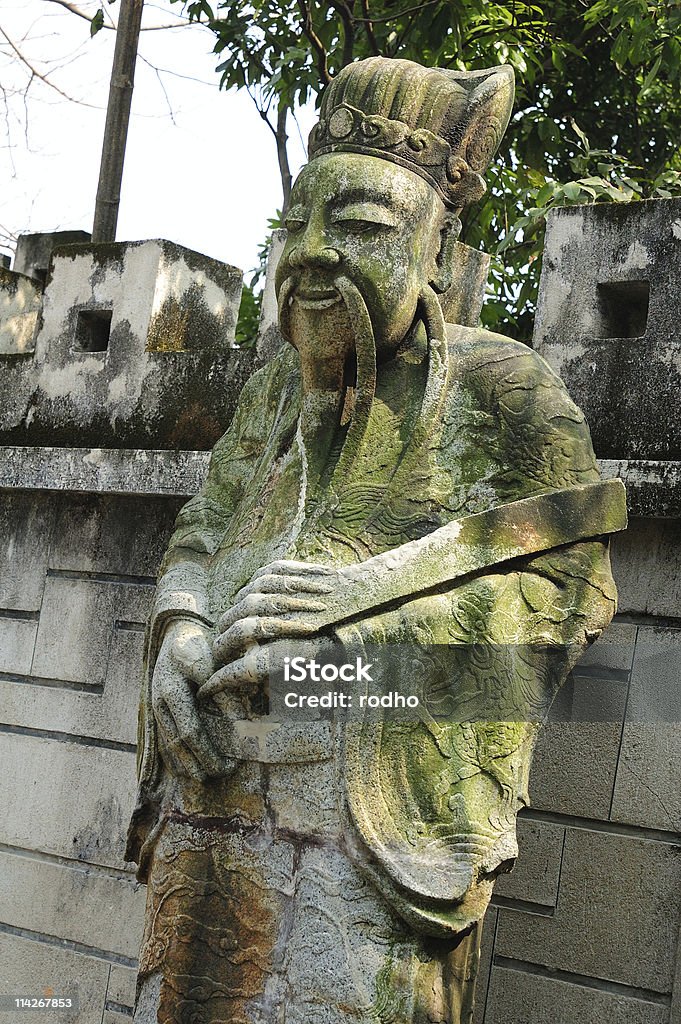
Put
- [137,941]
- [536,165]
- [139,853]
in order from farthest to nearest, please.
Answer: [536,165] → [137,941] → [139,853]

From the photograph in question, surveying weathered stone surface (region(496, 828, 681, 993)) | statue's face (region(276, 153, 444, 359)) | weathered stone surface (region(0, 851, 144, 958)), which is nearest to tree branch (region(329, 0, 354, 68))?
statue's face (region(276, 153, 444, 359))

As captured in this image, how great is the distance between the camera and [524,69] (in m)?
8.82

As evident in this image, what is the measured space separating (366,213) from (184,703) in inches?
56.0

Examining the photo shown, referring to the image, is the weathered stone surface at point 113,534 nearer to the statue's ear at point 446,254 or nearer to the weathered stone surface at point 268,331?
the weathered stone surface at point 268,331

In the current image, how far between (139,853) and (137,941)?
1.70m

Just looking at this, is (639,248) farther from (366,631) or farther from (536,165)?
(536,165)

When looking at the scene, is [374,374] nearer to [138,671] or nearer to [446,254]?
[446,254]

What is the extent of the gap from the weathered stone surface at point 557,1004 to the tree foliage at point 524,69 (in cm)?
416

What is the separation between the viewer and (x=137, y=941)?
5742 mm

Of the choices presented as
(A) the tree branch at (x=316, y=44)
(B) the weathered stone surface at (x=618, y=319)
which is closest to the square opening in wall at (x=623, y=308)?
(B) the weathered stone surface at (x=618, y=319)

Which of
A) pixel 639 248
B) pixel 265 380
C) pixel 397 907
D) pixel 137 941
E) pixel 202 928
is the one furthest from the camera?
pixel 137 941

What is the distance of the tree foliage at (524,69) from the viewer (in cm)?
835

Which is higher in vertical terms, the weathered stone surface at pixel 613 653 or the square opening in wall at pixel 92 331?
the square opening in wall at pixel 92 331

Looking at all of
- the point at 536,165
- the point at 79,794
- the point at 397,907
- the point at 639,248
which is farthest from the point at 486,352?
the point at 536,165
